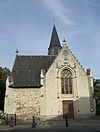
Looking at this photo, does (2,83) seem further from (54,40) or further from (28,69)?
(54,40)

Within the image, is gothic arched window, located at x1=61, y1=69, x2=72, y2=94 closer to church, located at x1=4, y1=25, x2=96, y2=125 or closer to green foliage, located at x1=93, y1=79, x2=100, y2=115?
church, located at x1=4, y1=25, x2=96, y2=125

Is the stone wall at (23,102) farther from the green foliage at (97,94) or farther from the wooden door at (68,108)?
the green foliage at (97,94)

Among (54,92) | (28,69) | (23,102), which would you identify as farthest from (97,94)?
(28,69)

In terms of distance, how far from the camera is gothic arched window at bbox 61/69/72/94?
26769 mm

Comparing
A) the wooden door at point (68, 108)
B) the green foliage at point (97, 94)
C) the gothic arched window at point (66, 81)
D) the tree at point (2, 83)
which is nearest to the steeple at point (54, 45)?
the tree at point (2, 83)

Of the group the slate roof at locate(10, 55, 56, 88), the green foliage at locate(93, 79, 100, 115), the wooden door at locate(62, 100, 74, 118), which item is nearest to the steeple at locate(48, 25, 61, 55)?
the slate roof at locate(10, 55, 56, 88)

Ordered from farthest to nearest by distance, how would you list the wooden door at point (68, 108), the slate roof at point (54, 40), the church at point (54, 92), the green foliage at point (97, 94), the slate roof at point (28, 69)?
the slate roof at point (54, 40)
the green foliage at point (97, 94)
the slate roof at point (28, 69)
the wooden door at point (68, 108)
the church at point (54, 92)

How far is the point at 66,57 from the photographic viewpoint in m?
28.0

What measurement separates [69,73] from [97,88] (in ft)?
21.3

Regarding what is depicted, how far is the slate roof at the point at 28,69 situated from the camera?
88.3 feet

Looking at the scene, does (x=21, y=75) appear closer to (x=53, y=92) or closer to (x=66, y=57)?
(x=53, y=92)

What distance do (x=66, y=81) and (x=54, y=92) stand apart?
2752mm

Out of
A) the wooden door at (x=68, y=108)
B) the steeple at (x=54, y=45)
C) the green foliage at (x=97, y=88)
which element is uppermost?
the steeple at (x=54, y=45)

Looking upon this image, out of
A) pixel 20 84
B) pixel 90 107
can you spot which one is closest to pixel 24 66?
pixel 20 84
